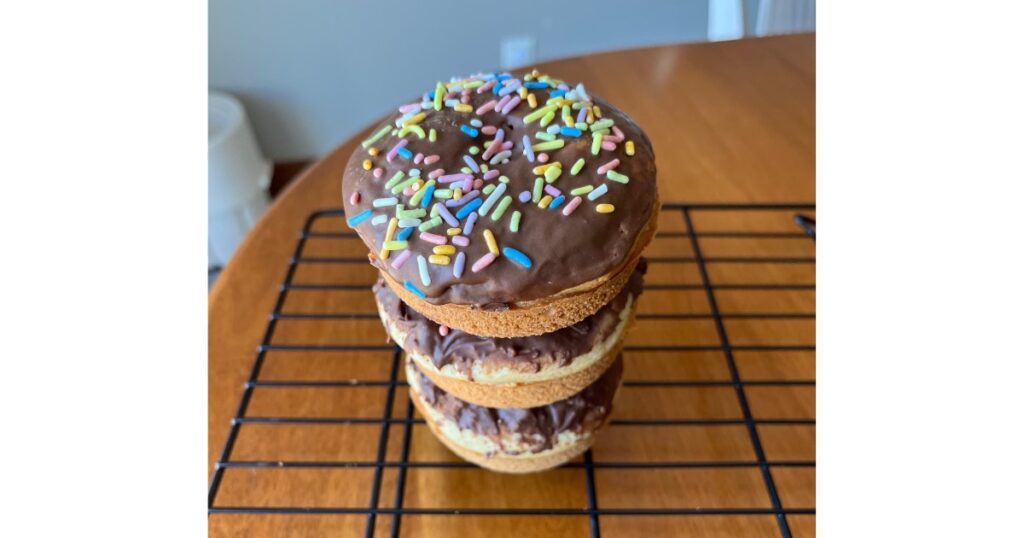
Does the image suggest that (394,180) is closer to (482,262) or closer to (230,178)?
(482,262)

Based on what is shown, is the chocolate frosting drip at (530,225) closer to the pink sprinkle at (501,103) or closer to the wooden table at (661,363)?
the pink sprinkle at (501,103)

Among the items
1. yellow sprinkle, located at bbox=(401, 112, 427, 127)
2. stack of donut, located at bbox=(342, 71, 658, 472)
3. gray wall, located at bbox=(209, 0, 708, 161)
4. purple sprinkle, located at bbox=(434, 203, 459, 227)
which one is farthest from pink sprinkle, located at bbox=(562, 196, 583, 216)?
gray wall, located at bbox=(209, 0, 708, 161)

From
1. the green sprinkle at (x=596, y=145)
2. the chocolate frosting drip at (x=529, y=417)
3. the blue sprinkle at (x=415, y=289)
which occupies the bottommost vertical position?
the chocolate frosting drip at (x=529, y=417)

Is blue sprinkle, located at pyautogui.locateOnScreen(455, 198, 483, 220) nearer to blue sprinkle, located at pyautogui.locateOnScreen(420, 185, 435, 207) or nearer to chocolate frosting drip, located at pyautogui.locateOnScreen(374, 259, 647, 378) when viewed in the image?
blue sprinkle, located at pyautogui.locateOnScreen(420, 185, 435, 207)

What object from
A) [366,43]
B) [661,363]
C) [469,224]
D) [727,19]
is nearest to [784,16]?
[727,19]

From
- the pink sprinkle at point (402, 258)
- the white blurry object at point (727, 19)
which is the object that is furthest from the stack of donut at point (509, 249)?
the white blurry object at point (727, 19)
